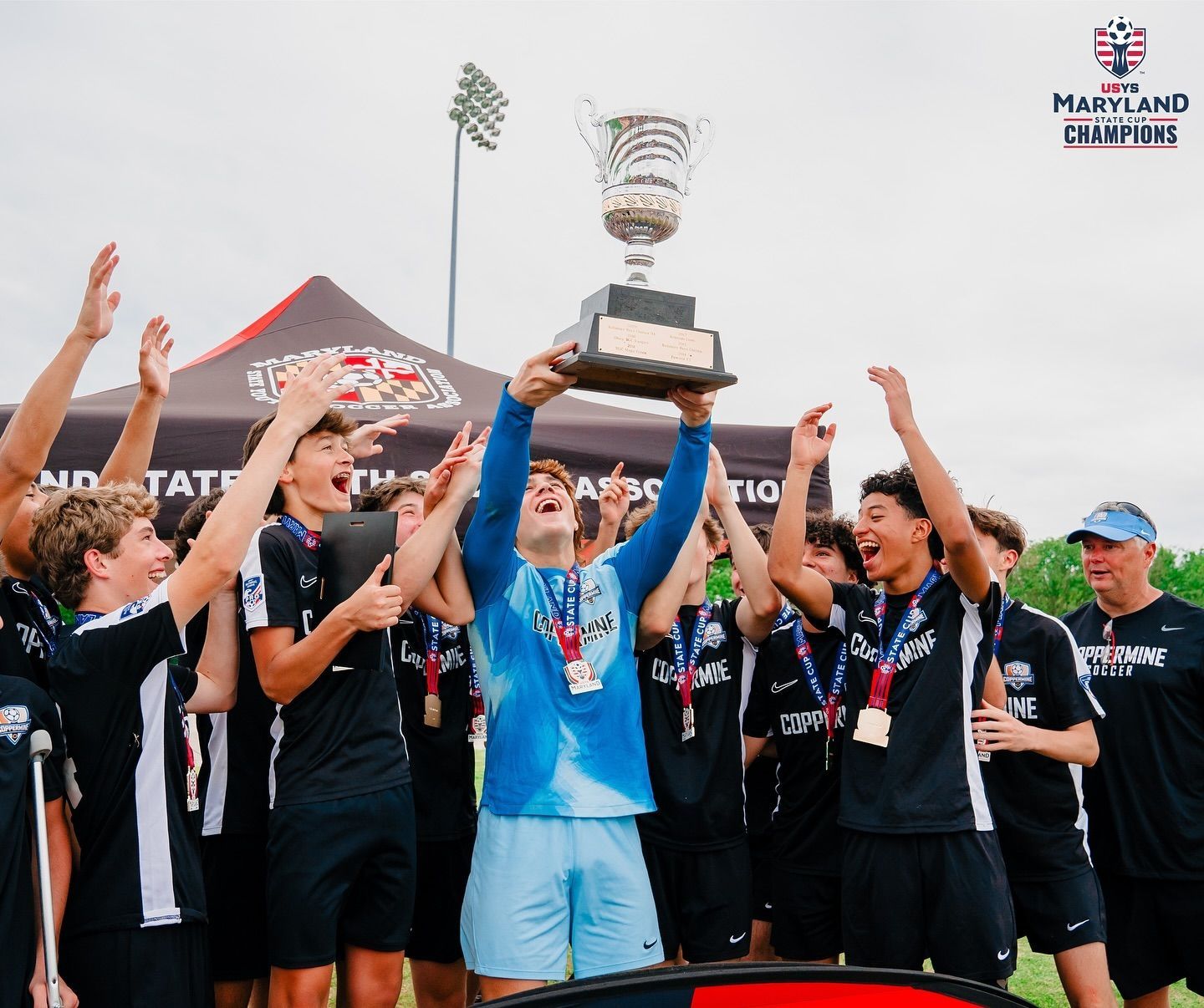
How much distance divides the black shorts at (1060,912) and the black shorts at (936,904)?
0.56 metres

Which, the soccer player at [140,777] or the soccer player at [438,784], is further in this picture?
the soccer player at [438,784]

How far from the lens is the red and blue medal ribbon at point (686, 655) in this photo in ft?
12.5

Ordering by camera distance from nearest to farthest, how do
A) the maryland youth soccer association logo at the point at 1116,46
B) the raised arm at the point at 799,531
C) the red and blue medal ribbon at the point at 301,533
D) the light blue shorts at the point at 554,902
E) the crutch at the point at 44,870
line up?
the crutch at the point at 44,870
the light blue shorts at the point at 554,902
the red and blue medal ribbon at the point at 301,533
the raised arm at the point at 799,531
the maryland youth soccer association logo at the point at 1116,46

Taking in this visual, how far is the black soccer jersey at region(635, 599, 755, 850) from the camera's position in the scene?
368 centimetres

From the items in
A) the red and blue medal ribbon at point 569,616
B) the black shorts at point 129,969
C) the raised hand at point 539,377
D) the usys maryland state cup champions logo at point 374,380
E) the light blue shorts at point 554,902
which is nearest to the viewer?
the black shorts at point 129,969

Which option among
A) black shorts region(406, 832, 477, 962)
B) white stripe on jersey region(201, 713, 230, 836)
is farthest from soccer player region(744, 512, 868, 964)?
white stripe on jersey region(201, 713, 230, 836)

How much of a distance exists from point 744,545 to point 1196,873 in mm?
2187

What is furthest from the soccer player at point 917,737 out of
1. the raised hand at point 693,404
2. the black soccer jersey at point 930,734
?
the raised hand at point 693,404

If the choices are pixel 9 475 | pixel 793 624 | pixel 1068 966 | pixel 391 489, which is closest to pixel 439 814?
pixel 391 489

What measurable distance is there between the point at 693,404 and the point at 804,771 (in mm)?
1701

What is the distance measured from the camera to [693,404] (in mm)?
3146

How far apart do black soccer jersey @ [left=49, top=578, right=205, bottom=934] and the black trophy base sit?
4.21 feet

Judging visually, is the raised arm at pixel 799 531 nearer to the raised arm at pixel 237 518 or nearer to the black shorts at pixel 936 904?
the black shorts at pixel 936 904

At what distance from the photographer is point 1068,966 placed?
12.2ft
